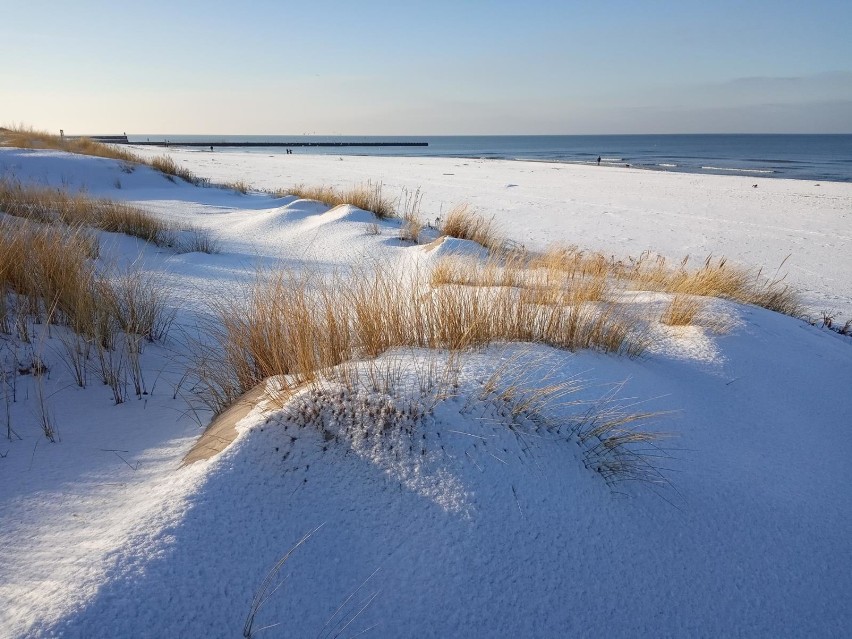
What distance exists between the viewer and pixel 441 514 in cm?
149

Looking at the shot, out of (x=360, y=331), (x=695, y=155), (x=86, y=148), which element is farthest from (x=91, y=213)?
(x=695, y=155)

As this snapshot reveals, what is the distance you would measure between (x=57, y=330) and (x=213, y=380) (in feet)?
4.03

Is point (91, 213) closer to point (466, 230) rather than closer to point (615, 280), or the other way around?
point (466, 230)

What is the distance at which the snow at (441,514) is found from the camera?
129 centimetres

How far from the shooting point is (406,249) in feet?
22.1

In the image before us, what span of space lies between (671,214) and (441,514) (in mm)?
12933

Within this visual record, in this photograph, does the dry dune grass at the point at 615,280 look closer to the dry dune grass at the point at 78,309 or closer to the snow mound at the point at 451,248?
the snow mound at the point at 451,248

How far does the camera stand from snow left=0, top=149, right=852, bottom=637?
1286 mm

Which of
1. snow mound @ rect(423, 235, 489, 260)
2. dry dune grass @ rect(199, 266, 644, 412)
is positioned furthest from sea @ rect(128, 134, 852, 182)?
dry dune grass @ rect(199, 266, 644, 412)

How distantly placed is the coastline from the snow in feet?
16.0

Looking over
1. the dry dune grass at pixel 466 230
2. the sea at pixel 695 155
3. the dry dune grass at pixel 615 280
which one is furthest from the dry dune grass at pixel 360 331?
the sea at pixel 695 155

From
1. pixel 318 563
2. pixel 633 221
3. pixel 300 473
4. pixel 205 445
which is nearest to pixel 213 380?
pixel 205 445

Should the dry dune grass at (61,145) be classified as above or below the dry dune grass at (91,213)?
above

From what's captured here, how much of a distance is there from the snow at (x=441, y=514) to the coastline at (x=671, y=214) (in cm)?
487
